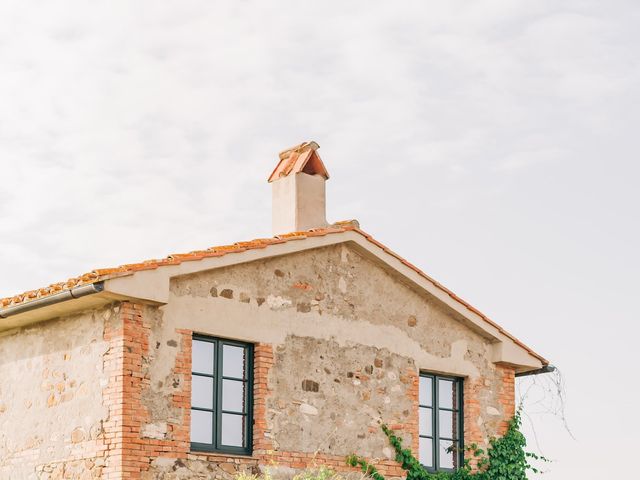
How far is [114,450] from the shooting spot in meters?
14.1

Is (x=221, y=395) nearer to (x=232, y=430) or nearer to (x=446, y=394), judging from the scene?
(x=232, y=430)

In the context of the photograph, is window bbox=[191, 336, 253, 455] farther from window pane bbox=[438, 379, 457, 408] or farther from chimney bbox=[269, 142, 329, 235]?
window pane bbox=[438, 379, 457, 408]

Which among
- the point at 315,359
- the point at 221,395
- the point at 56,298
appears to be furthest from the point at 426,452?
the point at 56,298

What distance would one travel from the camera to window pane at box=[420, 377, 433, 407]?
1813 centimetres

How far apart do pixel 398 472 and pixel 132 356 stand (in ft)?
16.6

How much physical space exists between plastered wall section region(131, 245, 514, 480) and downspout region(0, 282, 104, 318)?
2.72 ft

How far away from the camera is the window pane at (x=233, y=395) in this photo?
15.5 metres

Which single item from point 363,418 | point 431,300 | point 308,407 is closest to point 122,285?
point 308,407

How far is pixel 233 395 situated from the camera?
51.2 feet

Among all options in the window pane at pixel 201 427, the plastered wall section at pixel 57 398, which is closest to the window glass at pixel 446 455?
the window pane at pixel 201 427

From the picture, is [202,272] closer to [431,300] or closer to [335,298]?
[335,298]

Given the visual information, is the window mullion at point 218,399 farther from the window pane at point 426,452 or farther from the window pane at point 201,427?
the window pane at point 426,452

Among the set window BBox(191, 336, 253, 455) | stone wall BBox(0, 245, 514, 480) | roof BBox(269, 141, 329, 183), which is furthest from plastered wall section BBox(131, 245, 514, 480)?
roof BBox(269, 141, 329, 183)

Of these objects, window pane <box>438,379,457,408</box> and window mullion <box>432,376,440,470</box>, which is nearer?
window mullion <box>432,376,440,470</box>
